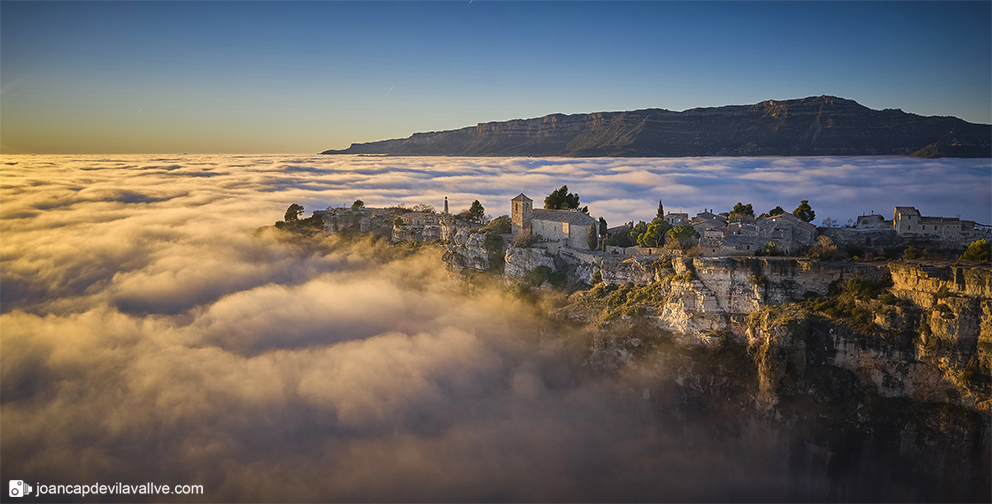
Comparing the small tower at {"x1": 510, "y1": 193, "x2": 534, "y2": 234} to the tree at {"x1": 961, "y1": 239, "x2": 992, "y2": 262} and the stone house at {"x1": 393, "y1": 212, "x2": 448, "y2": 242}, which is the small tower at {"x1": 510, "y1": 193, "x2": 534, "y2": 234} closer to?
the stone house at {"x1": 393, "y1": 212, "x2": 448, "y2": 242}

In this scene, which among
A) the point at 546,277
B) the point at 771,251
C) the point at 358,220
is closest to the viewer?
the point at 771,251

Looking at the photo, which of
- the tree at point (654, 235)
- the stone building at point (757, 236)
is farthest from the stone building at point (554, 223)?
the stone building at point (757, 236)

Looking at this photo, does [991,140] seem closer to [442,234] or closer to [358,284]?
[442,234]

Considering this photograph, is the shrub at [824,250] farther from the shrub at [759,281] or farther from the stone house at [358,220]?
the stone house at [358,220]

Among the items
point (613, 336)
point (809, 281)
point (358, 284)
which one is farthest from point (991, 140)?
point (358, 284)

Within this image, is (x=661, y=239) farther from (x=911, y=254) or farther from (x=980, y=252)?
(x=980, y=252)

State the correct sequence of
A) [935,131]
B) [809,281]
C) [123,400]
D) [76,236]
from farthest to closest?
[935,131] → [76,236] → [123,400] → [809,281]

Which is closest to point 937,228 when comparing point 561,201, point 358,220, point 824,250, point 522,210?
point 824,250
